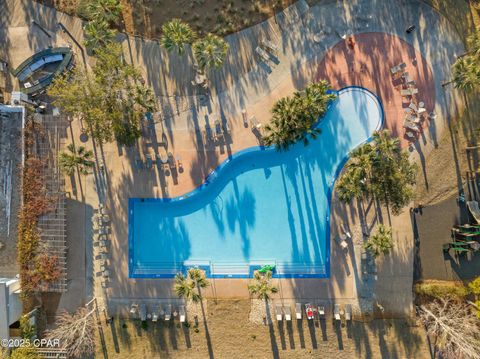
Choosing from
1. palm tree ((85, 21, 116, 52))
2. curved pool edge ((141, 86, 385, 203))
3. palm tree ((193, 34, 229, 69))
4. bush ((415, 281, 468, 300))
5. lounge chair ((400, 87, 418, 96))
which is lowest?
bush ((415, 281, 468, 300))

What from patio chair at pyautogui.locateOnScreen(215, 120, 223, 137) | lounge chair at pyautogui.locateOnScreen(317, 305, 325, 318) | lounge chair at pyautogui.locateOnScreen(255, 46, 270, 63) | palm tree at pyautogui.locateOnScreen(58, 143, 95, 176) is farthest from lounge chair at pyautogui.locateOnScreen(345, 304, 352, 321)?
palm tree at pyautogui.locateOnScreen(58, 143, 95, 176)

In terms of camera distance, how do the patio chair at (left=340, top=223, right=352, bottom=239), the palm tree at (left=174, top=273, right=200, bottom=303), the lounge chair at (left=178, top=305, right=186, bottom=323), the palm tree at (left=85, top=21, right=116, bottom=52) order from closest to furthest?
1. the palm tree at (left=174, top=273, right=200, bottom=303)
2. the palm tree at (left=85, top=21, right=116, bottom=52)
3. the lounge chair at (left=178, top=305, right=186, bottom=323)
4. the patio chair at (left=340, top=223, right=352, bottom=239)

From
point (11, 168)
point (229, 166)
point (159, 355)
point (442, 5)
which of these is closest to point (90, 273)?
point (159, 355)

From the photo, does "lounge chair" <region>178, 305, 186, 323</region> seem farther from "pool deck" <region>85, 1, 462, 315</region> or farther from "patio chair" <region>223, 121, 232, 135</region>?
"patio chair" <region>223, 121, 232, 135</region>

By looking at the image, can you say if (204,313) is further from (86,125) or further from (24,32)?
(24,32)

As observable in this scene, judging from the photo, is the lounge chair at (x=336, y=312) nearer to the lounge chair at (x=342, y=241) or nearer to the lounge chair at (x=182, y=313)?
the lounge chair at (x=342, y=241)

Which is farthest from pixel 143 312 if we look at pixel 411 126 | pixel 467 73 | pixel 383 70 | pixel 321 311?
pixel 467 73
